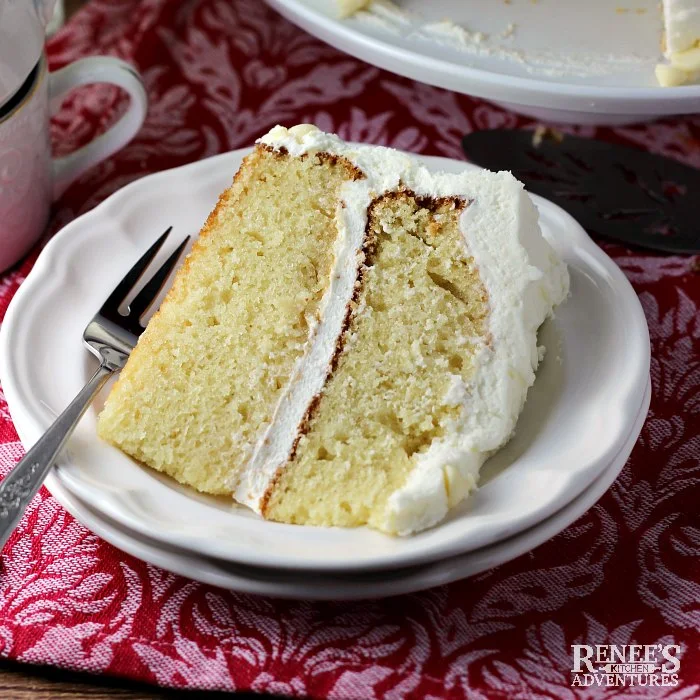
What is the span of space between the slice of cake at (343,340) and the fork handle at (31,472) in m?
0.05

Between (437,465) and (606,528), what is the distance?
0.25 m

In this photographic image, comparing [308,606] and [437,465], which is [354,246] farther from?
[308,606]

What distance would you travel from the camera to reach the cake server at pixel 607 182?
1.54 metres

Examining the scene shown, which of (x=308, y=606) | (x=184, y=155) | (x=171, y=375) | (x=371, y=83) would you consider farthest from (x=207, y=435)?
(x=371, y=83)

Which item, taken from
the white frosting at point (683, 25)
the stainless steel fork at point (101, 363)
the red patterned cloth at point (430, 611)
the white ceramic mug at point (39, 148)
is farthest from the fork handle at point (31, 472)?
the white frosting at point (683, 25)

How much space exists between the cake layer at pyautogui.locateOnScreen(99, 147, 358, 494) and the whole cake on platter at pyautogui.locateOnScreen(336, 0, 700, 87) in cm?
37

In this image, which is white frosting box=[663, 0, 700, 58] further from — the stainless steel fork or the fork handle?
the fork handle

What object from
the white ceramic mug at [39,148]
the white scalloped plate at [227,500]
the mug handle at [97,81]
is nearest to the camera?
the white scalloped plate at [227,500]

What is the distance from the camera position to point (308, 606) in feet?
3.24

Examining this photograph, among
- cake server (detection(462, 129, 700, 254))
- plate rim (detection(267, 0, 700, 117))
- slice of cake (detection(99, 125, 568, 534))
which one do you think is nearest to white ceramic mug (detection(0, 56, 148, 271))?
→ slice of cake (detection(99, 125, 568, 534))

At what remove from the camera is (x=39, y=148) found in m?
1.42

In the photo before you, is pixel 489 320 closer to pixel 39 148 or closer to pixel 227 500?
pixel 227 500

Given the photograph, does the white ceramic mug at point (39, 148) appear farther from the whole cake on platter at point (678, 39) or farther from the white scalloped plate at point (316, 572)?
the white scalloped plate at point (316, 572)

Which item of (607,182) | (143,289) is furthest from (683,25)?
(143,289)
